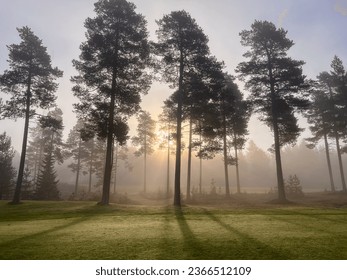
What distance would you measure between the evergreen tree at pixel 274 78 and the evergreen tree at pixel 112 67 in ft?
35.8

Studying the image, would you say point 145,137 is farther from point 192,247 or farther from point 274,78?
point 192,247

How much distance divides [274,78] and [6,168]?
111 feet

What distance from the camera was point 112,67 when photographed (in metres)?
22.8

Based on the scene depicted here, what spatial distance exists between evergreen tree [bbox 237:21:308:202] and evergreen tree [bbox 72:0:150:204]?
1090cm

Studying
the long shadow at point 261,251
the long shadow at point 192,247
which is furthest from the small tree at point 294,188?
the long shadow at point 192,247

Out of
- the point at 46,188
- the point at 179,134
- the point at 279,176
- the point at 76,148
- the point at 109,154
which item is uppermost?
the point at 76,148

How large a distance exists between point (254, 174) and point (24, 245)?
111 m

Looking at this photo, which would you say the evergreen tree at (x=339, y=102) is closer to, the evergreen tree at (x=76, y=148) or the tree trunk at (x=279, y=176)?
the tree trunk at (x=279, y=176)

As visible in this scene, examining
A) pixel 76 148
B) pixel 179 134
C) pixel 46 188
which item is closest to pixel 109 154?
pixel 179 134

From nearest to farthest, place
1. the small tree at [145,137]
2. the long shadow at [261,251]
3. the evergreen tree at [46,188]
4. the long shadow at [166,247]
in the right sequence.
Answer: the long shadow at [261,251]
the long shadow at [166,247]
the evergreen tree at [46,188]
the small tree at [145,137]

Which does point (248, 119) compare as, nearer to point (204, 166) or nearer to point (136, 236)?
point (136, 236)

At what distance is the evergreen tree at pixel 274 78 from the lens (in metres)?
26.0
